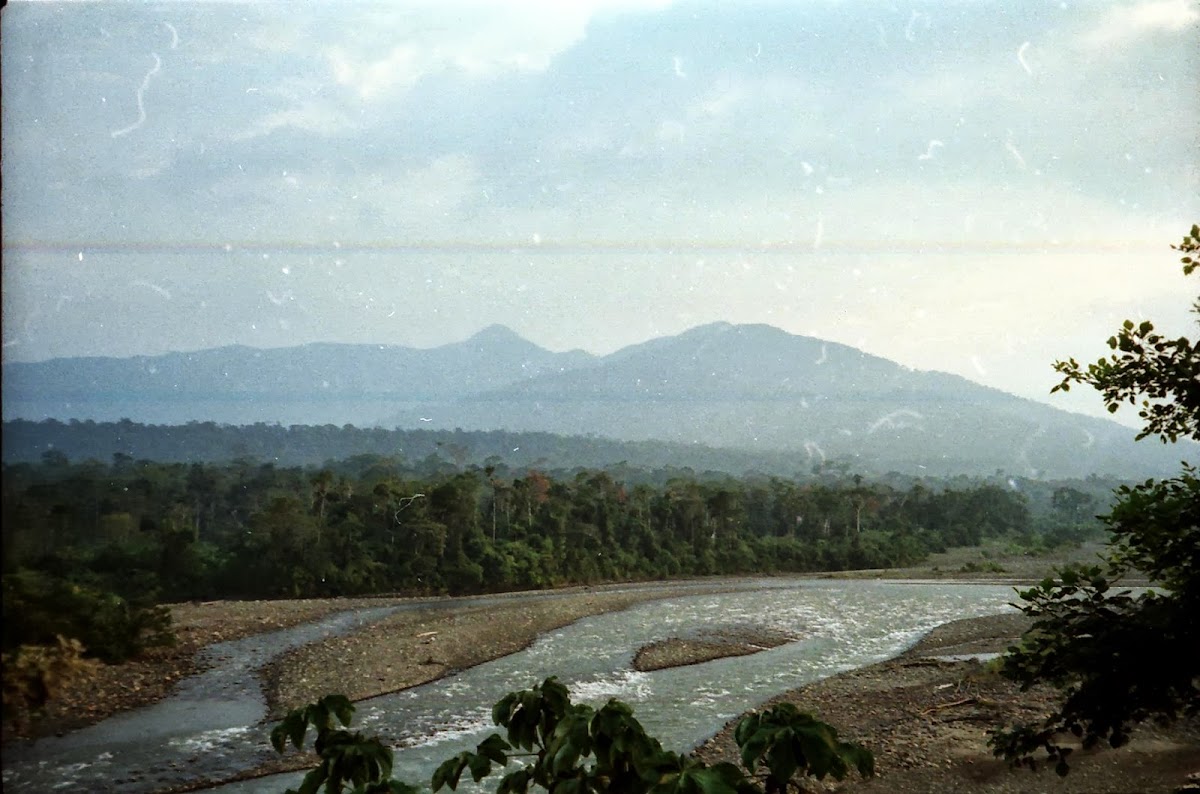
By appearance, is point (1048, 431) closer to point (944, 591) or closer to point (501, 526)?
point (944, 591)

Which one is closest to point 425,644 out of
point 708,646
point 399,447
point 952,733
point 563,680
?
point 563,680

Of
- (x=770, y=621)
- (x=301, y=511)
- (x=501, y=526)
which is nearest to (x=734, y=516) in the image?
(x=770, y=621)

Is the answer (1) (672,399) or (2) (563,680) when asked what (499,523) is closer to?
(1) (672,399)

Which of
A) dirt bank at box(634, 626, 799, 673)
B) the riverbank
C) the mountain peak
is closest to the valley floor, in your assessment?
the riverbank

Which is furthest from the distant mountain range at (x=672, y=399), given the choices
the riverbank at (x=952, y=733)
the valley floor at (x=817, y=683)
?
the riverbank at (x=952, y=733)

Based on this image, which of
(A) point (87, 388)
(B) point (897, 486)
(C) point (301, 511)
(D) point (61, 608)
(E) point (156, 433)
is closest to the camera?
(D) point (61, 608)

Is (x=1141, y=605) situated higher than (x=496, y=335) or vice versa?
(x=496, y=335)
